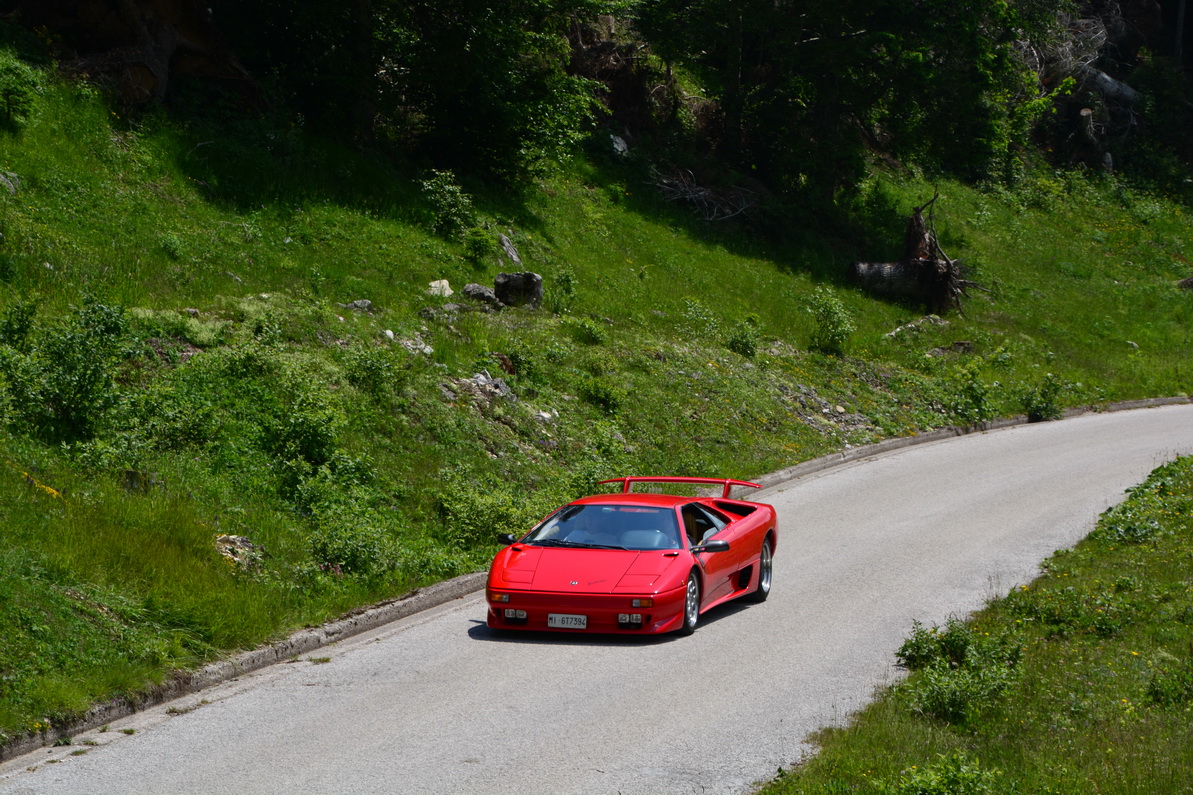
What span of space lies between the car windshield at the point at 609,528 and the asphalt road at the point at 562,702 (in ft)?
3.36

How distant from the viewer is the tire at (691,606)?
10.3 meters

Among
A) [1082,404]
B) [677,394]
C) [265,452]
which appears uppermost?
[265,452]

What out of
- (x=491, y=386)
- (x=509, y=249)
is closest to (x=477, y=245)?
(x=509, y=249)

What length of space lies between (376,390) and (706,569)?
22.5 ft

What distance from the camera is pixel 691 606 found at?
34.1 ft

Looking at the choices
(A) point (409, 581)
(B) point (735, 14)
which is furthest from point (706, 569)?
(B) point (735, 14)

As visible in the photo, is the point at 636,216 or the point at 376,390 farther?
the point at 636,216

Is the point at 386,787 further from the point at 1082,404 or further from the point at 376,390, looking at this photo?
the point at 1082,404

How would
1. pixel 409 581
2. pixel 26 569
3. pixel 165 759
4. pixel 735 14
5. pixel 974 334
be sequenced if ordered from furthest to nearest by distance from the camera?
pixel 735 14
pixel 974 334
pixel 409 581
pixel 26 569
pixel 165 759

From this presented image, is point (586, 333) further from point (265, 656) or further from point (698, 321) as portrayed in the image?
point (265, 656)

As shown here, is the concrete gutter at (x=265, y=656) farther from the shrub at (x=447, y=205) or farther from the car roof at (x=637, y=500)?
the shrub at (x=447, y=205)

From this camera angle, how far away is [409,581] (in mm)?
12070

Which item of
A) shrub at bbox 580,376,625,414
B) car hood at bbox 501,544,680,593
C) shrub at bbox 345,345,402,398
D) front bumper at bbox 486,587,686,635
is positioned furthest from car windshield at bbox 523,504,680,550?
shrub at bbox 580,376,625,414

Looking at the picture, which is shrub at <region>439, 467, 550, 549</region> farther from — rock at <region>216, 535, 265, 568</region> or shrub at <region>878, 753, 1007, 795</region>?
shrub at <region>878, 753, 1007, 795</region>
